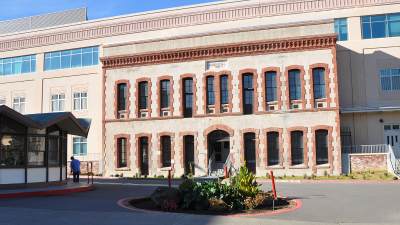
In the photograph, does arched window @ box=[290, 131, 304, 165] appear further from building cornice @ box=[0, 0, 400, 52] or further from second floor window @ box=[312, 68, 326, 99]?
building cornice @ box=[0, 0, 400, 52]

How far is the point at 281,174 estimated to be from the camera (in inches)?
1256

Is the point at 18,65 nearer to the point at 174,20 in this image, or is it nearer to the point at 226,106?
the point at 174,20

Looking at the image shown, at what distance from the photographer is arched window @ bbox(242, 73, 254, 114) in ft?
110

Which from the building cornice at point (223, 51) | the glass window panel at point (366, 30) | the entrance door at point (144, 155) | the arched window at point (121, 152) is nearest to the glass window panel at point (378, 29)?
the glass window panel at point (366, 30)

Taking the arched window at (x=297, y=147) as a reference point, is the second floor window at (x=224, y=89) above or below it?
above

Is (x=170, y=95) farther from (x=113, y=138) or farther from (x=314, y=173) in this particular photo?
(x=314, y=173)

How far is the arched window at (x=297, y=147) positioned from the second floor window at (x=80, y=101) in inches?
747

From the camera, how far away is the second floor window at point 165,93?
35.6m

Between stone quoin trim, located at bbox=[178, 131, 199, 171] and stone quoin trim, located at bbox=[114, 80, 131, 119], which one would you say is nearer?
stone quoin trim, located at bbox=[178, 131, 199, 171]

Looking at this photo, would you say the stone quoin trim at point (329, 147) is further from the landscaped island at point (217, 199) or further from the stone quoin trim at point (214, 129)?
the landscaped island at point (217, 199)

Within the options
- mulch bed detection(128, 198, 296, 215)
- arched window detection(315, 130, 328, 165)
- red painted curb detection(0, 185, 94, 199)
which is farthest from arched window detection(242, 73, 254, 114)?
mulch bed detection(128, 198, 296, 215)

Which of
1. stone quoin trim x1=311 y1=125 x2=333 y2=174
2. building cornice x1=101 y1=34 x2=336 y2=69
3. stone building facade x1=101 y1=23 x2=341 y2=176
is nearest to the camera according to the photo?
stone quoin trim x1=311 y1=125 x2=333 y2=174

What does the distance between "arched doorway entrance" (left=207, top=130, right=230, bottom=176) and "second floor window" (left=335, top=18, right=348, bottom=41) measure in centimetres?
1142

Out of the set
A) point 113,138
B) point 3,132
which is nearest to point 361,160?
point 113,138
